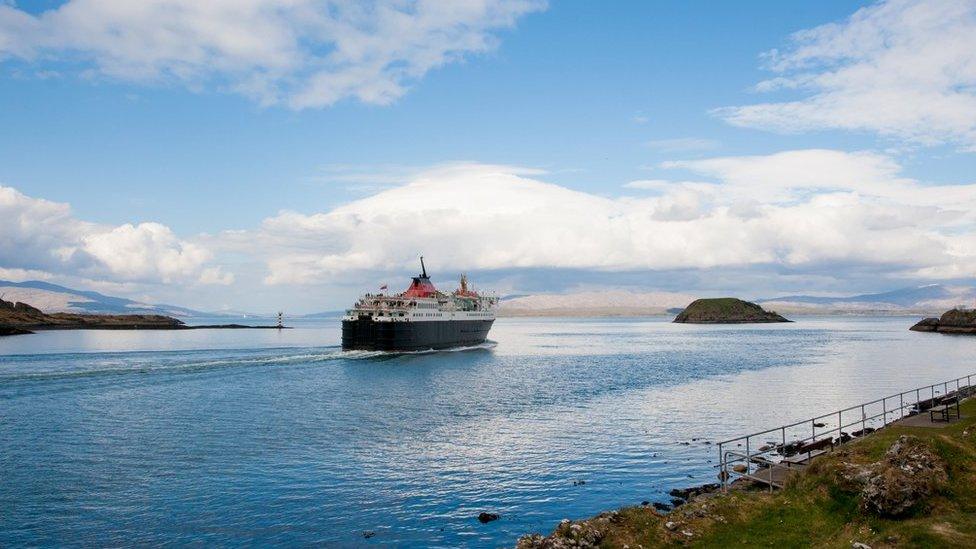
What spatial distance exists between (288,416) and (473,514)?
96.2ft

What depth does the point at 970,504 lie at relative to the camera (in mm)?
21844

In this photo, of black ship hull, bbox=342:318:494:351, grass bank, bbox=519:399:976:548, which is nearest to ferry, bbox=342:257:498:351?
black ship hull, bbox=342:318:494:351

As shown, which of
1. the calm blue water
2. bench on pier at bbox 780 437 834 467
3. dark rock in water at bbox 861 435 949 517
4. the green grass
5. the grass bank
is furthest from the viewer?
bench on pier at bbox 780 437 834 467

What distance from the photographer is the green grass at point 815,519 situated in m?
20.2

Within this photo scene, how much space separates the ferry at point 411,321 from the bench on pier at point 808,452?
87021 mm

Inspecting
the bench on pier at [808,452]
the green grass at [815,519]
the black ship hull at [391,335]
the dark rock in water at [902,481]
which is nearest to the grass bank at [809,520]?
the green grass at [815,519]

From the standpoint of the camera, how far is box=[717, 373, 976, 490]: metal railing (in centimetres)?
2916

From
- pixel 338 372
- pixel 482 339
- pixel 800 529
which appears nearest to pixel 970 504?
pixel 800 529

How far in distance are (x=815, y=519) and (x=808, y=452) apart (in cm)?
983

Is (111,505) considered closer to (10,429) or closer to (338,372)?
(10,429)

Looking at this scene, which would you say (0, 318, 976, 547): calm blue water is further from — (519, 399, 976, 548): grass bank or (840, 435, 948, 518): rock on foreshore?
(840, 435, 948, 518): rock on foreshore

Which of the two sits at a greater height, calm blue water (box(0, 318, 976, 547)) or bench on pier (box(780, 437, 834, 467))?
bench on pier (box(780, 437, 834, 467))

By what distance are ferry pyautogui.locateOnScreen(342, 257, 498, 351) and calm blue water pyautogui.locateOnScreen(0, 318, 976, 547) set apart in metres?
25.2

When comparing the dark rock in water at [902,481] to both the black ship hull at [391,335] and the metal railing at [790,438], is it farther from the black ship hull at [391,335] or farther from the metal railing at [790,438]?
the black ship hull at [391,335]
